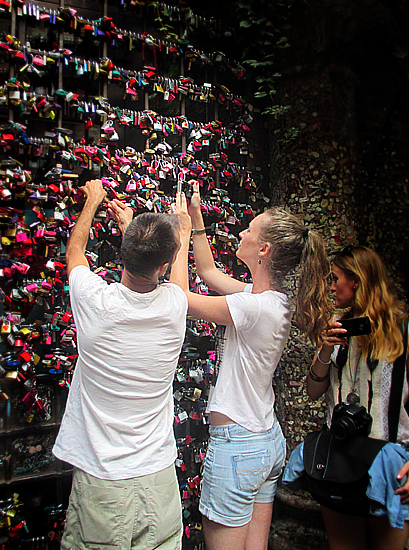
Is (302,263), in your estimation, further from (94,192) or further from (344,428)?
(94,192)

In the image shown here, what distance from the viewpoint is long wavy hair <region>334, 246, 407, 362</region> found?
173cm

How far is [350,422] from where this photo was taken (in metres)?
1.67

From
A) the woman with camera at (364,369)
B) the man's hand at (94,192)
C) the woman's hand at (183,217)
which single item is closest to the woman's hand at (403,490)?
the woman with camera at (364,369)

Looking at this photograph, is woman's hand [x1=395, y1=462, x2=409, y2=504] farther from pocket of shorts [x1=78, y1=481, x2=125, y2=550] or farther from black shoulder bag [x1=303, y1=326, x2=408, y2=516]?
pocket of shorts [x1=78, y1=481, x2=125, y2=550]

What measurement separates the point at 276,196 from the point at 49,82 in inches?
59.0

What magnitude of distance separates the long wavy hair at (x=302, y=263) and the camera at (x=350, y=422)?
0.32 m

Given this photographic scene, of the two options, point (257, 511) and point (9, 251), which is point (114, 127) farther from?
point (257, 511)

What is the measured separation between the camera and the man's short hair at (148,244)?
4.74 ft

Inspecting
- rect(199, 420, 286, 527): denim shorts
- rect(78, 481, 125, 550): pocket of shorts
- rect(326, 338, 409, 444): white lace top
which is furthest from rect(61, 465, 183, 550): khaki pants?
rect(326, 338, 409, 444): white lace top

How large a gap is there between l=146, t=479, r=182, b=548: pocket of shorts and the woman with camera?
0.69m

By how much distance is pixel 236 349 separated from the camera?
68.8 inches

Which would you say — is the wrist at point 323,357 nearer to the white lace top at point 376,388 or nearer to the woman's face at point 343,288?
the white lace top at point 376,388

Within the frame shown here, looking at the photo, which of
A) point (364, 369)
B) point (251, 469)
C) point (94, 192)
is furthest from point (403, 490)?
point (94, 192)

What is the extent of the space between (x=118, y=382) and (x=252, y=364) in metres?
0.57
